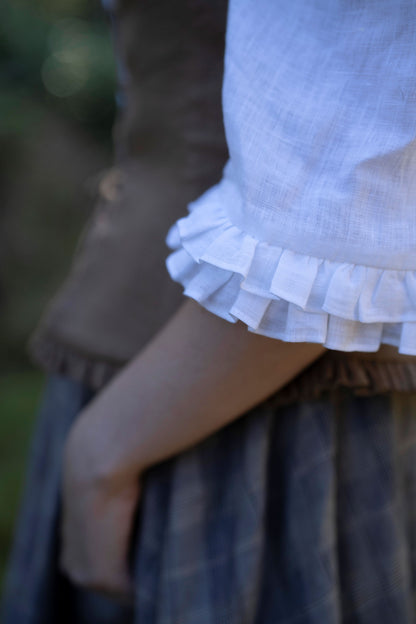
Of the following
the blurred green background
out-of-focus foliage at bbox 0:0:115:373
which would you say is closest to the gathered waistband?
the blurred green background

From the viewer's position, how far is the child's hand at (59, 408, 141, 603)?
2.25ft

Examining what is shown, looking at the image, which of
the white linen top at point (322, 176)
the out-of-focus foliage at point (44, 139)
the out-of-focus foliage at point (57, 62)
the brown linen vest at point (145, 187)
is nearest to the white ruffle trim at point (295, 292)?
the white linen top at point (322, 176)

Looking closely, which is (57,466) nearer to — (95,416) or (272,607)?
A: (95,416)

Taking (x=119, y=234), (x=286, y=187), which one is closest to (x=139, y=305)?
(x=119, y=234)

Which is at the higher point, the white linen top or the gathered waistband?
the white linen top

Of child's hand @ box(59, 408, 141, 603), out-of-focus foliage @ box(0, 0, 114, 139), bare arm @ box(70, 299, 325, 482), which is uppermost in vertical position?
out-of-focus foliage @ box(0, 0, 114, 139)

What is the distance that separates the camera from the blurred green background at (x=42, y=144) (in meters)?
3.09

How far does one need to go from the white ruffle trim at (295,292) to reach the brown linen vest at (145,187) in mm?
132

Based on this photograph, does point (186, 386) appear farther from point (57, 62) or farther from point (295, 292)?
point (57, 62)

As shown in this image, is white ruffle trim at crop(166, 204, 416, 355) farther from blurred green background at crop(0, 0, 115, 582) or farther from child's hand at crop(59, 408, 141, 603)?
blurred green background at crop(0, 0, 115, 582)

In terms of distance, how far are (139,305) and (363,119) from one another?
1.41 feet

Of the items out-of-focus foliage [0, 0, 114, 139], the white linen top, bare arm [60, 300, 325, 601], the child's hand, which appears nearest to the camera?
the white linen top

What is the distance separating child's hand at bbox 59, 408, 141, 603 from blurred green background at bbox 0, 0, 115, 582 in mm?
1991

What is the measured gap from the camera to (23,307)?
121 inches
